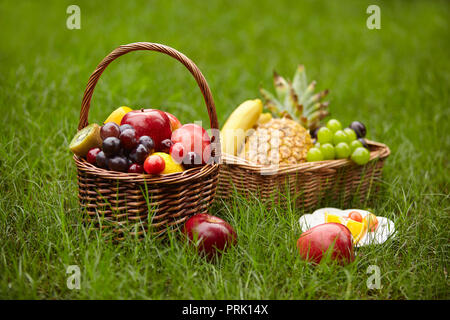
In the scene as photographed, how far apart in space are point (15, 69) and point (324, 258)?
4.30 m

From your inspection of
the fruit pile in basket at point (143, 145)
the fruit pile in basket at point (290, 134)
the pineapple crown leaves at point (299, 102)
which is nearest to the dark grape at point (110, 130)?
the fruit pile in basket at point (143, 145)

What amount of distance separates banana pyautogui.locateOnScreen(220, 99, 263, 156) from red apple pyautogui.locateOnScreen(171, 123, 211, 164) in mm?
744

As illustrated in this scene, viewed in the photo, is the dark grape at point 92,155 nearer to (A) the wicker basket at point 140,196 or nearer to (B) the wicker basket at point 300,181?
(A) the wicker basket at point 140,196

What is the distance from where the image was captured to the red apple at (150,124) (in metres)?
2.39

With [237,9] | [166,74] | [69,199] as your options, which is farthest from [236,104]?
[237,9]

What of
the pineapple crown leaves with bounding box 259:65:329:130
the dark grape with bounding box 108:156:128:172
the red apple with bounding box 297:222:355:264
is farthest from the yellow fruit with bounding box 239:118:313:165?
the dark grape with bounding box 108:156:128:172

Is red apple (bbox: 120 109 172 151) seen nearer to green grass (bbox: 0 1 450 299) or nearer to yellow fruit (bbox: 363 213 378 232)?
green grass (bbox: 0 1 450 299)

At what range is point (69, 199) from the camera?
8.98 feet

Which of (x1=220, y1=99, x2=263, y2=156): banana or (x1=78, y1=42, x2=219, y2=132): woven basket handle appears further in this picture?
(x1=220, y1=99, x2=263, y2=156): banana

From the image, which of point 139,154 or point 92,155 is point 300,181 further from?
point 92,155

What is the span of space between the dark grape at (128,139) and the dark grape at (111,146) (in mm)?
37

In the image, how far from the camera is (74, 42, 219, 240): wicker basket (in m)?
2.18
